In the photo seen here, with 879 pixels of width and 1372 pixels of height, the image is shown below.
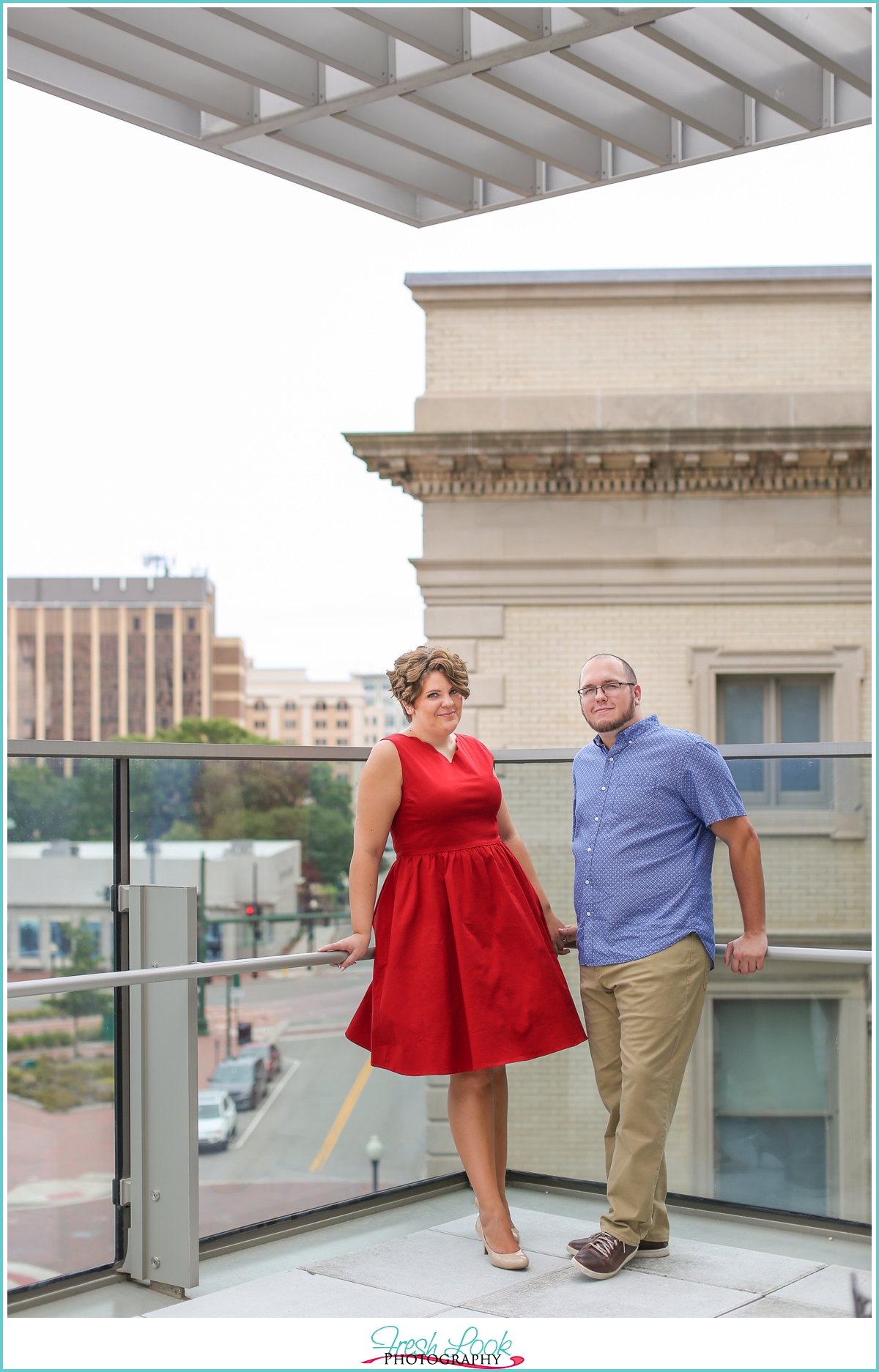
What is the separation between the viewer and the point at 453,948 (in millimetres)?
3252

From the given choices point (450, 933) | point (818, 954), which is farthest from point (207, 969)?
point (818, 954)

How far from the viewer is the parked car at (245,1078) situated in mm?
12500

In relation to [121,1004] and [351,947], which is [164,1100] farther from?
[351,947]

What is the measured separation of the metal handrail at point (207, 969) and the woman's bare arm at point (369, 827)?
0.07 m

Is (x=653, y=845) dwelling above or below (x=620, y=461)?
below

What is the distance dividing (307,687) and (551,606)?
4039 inches

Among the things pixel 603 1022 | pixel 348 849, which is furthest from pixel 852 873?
pixel 348 849

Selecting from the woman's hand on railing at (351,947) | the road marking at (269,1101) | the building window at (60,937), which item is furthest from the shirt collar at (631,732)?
the road marking at (269,1101)

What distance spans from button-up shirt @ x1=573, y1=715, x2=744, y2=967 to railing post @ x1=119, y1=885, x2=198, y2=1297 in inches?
41.9

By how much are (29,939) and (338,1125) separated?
2.29 metres

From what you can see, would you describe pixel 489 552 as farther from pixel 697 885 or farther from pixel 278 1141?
pixel 697 885

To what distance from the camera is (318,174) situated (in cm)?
426

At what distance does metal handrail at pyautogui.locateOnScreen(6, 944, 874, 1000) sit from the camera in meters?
2.60

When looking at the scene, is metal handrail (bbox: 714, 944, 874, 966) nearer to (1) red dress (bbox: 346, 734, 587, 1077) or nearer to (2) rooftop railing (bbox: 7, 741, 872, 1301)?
(2) rooftop railing (bbox: 7, 741, 872, 1301)
